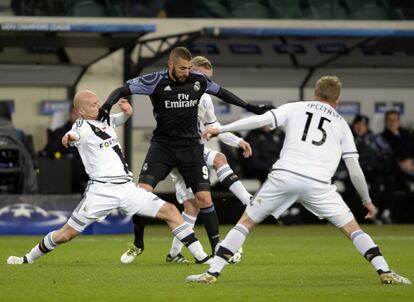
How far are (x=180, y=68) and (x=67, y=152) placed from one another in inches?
353

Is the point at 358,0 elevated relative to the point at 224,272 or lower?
elevated

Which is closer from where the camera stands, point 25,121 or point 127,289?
point 127,289

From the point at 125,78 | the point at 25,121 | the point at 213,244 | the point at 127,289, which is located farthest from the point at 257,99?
the point at 127,289

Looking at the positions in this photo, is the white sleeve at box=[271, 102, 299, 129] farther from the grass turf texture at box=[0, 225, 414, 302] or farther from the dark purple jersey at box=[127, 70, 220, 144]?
the dark purple jersey at box=[127, 70, 220, 144]

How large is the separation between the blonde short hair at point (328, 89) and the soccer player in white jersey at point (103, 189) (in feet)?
7.49

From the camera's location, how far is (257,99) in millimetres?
24812

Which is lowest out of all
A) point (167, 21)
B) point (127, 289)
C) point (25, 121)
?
point (127, 289)

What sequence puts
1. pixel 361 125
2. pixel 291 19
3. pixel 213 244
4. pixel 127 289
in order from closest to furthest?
pixel 127 289 < pixel 213 244 < pixel 361 125 < pixel 291 19

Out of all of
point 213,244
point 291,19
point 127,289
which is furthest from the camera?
point 291,19

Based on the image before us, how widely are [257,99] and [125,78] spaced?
276 cm

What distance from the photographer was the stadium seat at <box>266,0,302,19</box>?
83.2 ft

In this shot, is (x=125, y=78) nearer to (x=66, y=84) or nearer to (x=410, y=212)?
(x=66, y=84)

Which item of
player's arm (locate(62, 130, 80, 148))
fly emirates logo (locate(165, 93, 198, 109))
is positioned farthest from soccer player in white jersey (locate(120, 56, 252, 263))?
player's arm (locate(62, 130, 80, 148))

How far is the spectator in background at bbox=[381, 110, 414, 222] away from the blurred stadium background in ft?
0.62
